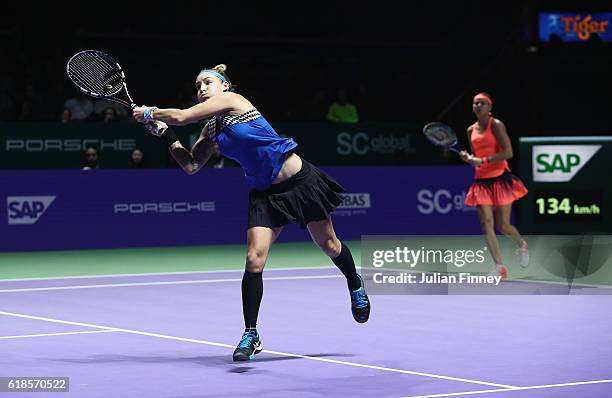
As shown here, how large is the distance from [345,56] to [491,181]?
37.1 ft

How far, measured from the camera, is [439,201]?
19.8m

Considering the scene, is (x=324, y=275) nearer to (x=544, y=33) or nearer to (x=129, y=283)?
(x=129, y=283)

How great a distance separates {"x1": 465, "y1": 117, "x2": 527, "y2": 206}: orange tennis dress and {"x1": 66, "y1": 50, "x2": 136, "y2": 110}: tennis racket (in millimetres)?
5226

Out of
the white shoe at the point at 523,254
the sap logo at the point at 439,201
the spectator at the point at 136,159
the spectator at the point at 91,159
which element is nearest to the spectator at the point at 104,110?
the spectator at the point at 136,159

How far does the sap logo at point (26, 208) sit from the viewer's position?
1739 centimetres

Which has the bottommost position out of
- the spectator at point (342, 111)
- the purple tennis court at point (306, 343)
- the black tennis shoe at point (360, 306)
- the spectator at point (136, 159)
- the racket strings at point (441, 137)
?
the purple tennis court at point (306, 343)

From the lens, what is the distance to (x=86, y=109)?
19672mm

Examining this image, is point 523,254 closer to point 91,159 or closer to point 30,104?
point 91,159

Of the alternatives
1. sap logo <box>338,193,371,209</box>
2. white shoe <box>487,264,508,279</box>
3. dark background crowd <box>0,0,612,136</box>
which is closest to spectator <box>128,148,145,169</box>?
dark background crowd <box>0,0,612,136</box>

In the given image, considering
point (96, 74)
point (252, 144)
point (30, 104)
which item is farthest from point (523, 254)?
point (30, 104)

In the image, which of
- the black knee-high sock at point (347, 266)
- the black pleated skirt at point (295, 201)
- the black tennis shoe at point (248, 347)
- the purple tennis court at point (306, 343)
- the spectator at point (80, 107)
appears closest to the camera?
the purple tennis court at point (306, 343)

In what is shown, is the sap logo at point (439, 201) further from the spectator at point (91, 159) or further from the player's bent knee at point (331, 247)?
the player's bent knee at point (331, 247)

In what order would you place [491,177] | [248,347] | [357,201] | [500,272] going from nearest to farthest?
[248,347] → [500,272] → [491,177] → [357,201]

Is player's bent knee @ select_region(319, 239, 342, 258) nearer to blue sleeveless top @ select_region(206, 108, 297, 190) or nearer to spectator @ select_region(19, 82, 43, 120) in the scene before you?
blue sleeveless top @ select_region(206, 108, 297, 190)
